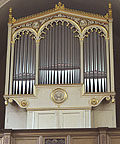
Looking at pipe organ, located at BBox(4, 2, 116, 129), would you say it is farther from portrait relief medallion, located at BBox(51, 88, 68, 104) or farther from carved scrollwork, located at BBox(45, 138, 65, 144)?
carved scrollwork, located at BBox(45, 138, 65, 144)

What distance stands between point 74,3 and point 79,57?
3027 mm

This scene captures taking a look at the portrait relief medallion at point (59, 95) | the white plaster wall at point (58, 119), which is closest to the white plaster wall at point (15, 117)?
the white plaster wall at point (58, 119)

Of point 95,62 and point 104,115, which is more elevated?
point 95,62

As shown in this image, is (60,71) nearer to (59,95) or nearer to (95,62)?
(59,95)

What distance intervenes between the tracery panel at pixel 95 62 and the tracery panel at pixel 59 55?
302 millimetres

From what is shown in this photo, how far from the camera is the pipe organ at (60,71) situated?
13258mm

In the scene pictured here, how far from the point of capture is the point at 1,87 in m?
16.4

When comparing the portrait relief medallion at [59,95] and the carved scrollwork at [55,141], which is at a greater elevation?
the portrait relief medallion at [59,95]

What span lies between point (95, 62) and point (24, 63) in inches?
94.3

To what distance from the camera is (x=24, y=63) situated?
13.9 meters

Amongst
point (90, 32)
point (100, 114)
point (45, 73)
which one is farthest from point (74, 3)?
point (100, 114)

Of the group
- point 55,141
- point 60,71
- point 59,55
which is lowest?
point 55,141

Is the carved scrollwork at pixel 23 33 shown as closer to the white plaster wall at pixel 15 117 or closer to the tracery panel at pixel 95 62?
the tracery panel at pixel 95 62

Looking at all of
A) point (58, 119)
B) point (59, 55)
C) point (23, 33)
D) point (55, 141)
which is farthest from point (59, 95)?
point (23, 33)
